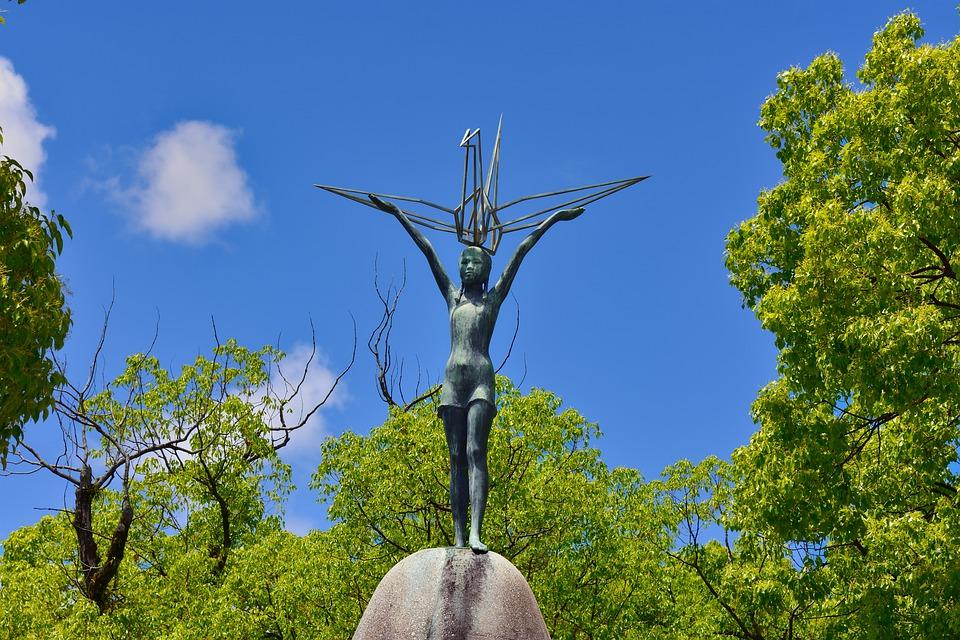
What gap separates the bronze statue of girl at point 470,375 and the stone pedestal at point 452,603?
261mm

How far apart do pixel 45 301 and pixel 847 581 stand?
10120 millimetres

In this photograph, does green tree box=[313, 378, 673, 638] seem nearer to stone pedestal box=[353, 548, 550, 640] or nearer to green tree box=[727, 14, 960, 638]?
green tree box=[727, 14, 960, 638]

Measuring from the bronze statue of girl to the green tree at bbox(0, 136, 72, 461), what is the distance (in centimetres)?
321

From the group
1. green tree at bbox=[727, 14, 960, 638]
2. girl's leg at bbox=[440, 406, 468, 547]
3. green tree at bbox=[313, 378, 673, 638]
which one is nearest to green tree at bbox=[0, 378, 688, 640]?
green tree at bbox=[313, 378, 673, 638]

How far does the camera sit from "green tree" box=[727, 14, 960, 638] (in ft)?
39.5

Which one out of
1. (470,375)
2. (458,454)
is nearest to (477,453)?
(458,454)

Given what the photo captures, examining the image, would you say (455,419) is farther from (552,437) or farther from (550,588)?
(552,437)

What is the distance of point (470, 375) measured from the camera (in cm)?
913

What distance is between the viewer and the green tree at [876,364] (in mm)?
12039

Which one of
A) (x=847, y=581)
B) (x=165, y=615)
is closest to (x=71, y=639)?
(x=165, y=615)

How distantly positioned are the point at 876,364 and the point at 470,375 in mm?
5311

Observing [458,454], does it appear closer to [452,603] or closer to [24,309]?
[452,603]

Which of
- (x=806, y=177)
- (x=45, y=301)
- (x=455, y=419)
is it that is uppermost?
(x=806, y=177)

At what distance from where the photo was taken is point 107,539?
25.5 meters
